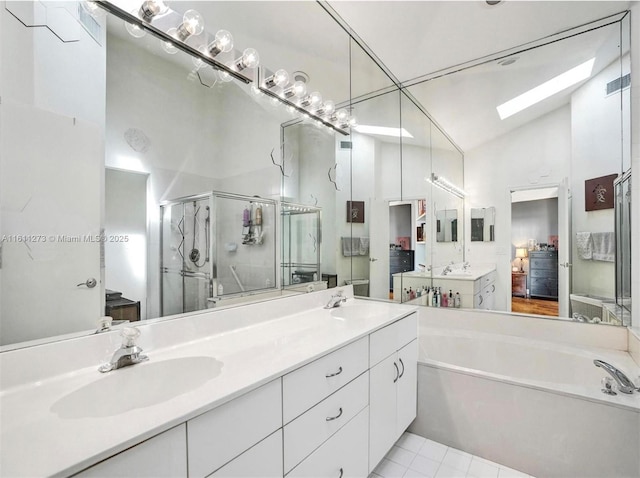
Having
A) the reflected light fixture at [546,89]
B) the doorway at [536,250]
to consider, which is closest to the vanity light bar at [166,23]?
the reflected light fixture at [546,89]

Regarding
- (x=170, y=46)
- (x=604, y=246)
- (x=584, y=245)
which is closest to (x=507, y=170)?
(x=584, y=245)

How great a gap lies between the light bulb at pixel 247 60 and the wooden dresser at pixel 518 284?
2.95 metres

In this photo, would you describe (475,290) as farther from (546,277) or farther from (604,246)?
(604,246)

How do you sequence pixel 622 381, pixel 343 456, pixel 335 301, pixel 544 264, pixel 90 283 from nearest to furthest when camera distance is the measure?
pixel 90 283 < pixel 343 456 < pixel 622 381 < pixel 335 301 < pixel 544 264

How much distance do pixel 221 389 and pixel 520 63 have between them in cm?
323

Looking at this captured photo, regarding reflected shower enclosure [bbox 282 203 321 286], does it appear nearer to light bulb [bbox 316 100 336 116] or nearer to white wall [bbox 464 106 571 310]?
light bulb [bbox 316 100 336 116]

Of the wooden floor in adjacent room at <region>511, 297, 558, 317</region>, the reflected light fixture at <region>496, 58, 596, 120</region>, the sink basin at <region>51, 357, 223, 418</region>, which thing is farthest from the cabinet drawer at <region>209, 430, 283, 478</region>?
the reflected light fixture at <region>496, 58, 596, 120</region>

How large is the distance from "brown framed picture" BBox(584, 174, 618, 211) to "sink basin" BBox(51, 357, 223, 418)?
2.90m

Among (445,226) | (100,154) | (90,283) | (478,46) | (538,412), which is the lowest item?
(538,412)

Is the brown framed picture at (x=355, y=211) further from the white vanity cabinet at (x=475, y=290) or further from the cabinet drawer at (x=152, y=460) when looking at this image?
the cabinet drawer at (x=152, y=460)

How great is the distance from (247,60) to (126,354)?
1.47 meters

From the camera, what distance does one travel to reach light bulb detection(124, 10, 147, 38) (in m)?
1.12

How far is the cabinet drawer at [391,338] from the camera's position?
4.91 ft

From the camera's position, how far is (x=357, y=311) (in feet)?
6.53
